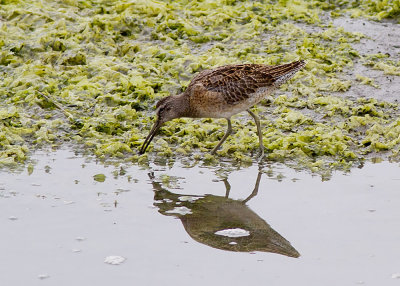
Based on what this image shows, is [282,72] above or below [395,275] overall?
above

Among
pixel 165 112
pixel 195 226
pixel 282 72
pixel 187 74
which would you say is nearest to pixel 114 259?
pixel 195 226

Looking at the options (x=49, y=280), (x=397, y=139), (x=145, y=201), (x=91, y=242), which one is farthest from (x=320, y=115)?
(x=49, y=280)

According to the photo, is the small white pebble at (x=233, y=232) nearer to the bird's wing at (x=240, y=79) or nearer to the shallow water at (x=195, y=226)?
the shallow water at (x=195, y=226)

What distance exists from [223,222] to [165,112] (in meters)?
1.61

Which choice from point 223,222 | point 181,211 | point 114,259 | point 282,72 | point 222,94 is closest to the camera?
point 114,259

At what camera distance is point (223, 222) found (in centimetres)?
534

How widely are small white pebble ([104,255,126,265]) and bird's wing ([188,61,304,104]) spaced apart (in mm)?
2219

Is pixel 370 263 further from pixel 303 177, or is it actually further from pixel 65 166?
pixel 65 166

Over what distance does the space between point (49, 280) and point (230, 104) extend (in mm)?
2667

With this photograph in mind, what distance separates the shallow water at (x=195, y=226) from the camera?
14.9 ft

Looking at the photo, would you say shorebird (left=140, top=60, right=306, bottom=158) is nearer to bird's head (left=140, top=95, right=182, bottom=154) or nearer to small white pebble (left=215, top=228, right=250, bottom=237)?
bird's head (left=140, top=95, right=182, bottom=154)

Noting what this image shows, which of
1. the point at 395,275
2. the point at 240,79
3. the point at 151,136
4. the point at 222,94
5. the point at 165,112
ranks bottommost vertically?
the point at 395,275

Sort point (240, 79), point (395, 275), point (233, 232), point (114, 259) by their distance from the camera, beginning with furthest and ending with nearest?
point (240, 79)
point (233, 232)
point (114, 259)
point (395, 275)

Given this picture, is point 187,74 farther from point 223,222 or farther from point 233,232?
point 233,232
